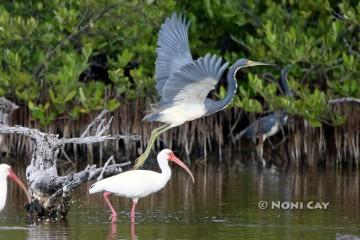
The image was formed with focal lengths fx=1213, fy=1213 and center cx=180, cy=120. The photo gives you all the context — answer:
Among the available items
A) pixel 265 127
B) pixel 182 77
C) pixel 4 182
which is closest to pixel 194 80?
pixel 182 77

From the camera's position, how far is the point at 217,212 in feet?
45.2

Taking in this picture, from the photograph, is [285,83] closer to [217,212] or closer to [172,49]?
[172,49]

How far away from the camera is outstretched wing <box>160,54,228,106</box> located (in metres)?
14.6

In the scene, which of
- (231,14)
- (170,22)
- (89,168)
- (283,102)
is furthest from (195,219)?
(231,14)

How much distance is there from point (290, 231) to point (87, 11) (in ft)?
24.0

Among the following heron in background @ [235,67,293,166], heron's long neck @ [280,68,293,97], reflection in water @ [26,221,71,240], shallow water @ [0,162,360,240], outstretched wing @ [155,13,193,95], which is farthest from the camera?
heron in background @ [235,67,293,166]

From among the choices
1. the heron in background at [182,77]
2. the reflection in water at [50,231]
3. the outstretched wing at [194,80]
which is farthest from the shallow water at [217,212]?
the outstretched wing at [194,80]

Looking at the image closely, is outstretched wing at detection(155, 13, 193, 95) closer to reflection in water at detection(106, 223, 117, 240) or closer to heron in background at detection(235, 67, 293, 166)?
reflection in water at detection(106, 223, 117, 240)

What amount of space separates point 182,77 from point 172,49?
48 cm

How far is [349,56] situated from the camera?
1812 centimetres

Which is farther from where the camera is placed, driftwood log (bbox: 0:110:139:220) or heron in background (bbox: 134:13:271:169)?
heron in background (bbox: 134:13:271:169)

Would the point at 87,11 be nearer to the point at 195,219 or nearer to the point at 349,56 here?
the point at 349,56

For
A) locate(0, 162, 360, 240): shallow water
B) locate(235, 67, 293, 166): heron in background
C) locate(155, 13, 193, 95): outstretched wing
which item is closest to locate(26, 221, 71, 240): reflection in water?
locate(0, 162, 360, 240): shallow water

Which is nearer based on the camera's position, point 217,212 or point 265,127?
point 217,212
